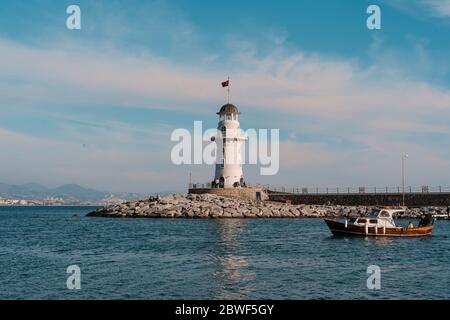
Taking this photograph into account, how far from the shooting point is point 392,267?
28.4 m

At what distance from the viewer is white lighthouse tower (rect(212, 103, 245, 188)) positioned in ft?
251

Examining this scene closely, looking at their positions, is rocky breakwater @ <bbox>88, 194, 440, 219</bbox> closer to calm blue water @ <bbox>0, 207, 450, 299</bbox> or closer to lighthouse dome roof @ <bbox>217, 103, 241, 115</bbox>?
lighthouse dome roof @ <bbox>217, 103, 241, 115</bbox>

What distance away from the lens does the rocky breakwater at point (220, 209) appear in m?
67.2

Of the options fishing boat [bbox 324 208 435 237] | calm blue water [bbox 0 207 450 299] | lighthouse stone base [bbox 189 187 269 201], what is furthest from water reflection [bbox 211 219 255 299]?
lighthouse stone base [bbox 189 187 269 201]

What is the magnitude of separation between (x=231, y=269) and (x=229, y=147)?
50585mm

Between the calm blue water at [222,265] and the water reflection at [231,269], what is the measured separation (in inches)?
2.1

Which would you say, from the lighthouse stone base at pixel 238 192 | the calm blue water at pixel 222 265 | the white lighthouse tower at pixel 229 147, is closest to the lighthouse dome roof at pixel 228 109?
the white lighthouse tower at pixel 229 147

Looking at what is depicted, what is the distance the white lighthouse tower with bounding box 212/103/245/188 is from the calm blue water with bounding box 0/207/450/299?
99.4 feet

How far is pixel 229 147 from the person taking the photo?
76875mm

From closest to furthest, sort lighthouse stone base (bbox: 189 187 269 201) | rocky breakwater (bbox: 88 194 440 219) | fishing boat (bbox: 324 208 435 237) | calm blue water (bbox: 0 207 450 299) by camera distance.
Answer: calm blue water (bbox: 0 207 450 299) → fishing boat (bbox: 324 208 435 237) → rocky breakwater (bbox: 88 194 440 219) → lighthouse stone base (bbox: 189 187 269 201)

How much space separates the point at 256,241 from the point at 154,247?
873cm

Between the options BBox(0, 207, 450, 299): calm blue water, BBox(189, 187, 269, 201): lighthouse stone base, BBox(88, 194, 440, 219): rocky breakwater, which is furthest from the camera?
BBox(189, 187, 269, 201): lighthouse stone base

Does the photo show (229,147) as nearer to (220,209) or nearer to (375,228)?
(220,209)
